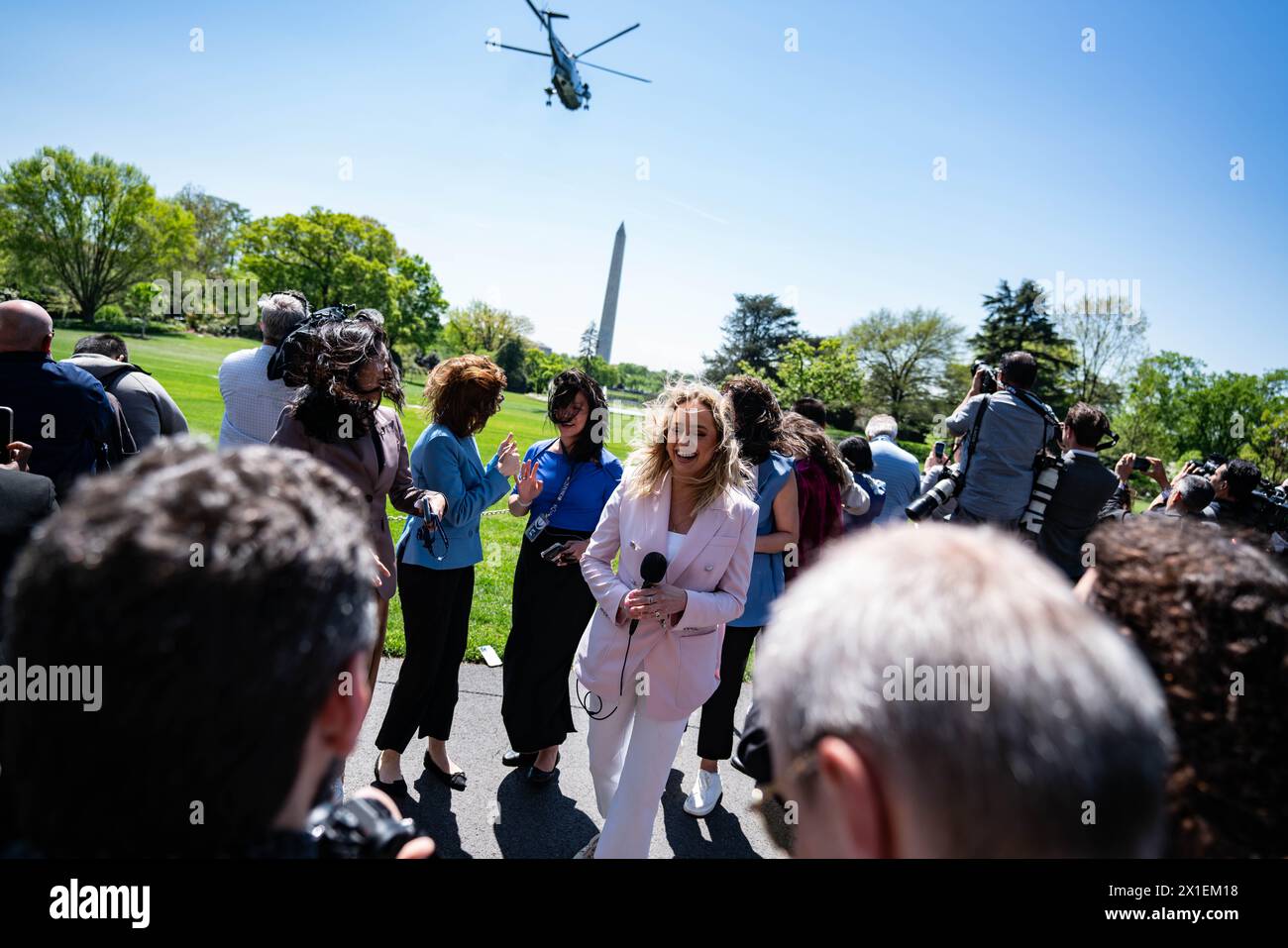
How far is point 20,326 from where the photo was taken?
12.3ft

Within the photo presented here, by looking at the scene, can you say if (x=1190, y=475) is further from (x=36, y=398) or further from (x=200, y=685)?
(x=36, y=398)

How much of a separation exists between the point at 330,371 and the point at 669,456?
5.49ft

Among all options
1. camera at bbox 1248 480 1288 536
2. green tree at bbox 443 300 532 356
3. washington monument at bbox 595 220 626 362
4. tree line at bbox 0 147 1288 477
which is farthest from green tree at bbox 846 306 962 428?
camera at bbox 1248 480 1288 536

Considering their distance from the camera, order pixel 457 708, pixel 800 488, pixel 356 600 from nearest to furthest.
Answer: pixel 356 600 → pixel 800 488 → pixel 457 708

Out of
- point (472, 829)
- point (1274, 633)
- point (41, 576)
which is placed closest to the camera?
point (41, 576)

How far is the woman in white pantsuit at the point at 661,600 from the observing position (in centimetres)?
318

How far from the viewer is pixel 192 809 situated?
2.87 feet

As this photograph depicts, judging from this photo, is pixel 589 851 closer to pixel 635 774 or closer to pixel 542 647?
pixel 635 774

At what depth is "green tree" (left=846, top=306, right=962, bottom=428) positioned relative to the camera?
59.0 meters

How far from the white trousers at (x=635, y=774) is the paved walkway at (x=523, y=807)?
52 centimetres

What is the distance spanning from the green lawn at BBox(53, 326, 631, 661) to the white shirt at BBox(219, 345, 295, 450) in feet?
2.54

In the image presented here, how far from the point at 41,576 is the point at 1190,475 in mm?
7173
